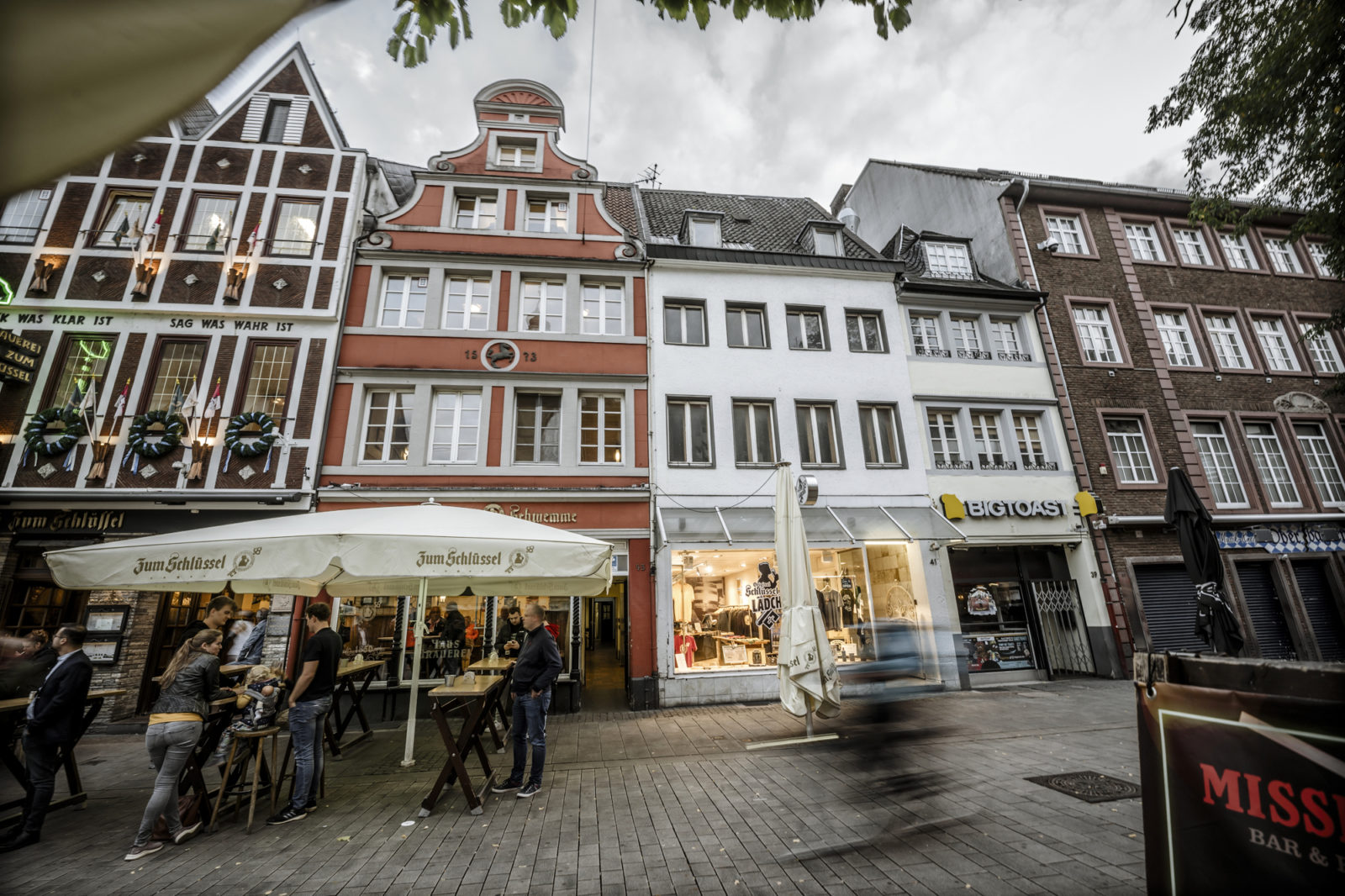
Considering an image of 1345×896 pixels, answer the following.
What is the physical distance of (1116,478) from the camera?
47.8ft

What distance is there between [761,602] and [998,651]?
19.7 ft

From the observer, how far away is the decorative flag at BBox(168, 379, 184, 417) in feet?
38.5

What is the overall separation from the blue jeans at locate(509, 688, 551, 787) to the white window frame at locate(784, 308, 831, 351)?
1079cm

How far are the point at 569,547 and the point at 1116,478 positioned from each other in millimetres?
15189

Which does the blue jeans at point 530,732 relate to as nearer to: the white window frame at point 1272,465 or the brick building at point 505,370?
the brick building at point 505,370

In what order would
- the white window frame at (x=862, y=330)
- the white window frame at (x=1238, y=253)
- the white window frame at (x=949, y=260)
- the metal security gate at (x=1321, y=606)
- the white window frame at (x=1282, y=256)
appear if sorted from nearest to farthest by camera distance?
the metal security gate at (x=1321, y=606) → the white window frame at (x=862, y=330) → the white window frame at (x=949, y=260) → the white window frame at (x=1238, y=253) → the white window frame at (x=1282, y=256)

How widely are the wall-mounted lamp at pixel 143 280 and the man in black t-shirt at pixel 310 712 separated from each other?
1129cm

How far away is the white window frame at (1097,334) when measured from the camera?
1592 centimetres

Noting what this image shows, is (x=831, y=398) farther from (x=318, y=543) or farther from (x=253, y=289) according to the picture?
(x=253, y=289)

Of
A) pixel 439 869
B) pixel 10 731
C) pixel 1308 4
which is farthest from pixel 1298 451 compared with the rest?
pixel 10 731

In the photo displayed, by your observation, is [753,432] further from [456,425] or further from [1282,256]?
[1282,256]

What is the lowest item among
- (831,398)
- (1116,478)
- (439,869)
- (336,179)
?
(439,869)

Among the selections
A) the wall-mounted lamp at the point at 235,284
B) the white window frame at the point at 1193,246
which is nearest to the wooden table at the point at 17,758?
the wall-mounted lamp at the point at 235,284

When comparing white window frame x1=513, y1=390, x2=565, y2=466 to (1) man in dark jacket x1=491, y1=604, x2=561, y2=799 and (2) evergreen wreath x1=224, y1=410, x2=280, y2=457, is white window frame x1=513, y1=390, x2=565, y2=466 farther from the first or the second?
(1) man in dark jacket x1=491, y1=604, x2=561, y2=799
